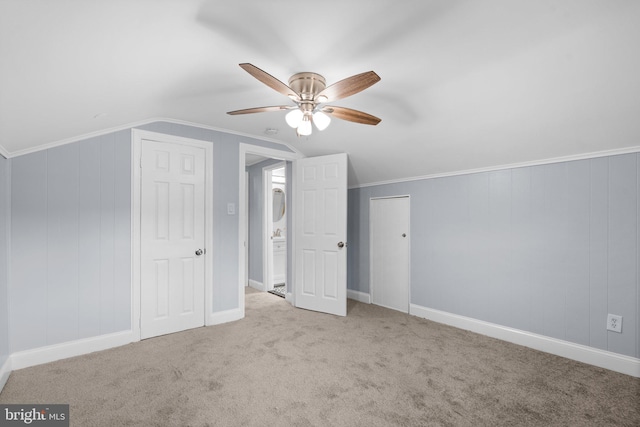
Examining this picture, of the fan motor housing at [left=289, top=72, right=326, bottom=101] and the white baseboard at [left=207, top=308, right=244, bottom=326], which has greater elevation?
the fan motor housing at [left=289, top=72, right=326, bottom=101]

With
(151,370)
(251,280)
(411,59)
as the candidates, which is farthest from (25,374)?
(411,59)

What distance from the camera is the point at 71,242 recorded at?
2701 mm

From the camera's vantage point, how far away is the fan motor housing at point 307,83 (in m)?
2.05

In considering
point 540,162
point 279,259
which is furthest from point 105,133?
point 540,162

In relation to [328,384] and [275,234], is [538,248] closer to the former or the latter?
[328,384]

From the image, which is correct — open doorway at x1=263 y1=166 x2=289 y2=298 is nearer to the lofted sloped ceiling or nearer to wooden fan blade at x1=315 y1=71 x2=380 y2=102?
the lofted sloped ceiling

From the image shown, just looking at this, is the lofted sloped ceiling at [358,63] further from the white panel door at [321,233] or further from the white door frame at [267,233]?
the white door frame at [267,233]

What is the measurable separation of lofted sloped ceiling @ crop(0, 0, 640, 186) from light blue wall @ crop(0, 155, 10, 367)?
0.62 feet

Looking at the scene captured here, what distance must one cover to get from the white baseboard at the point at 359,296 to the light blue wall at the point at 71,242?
298cm

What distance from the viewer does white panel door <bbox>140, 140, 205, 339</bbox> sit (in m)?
3.11

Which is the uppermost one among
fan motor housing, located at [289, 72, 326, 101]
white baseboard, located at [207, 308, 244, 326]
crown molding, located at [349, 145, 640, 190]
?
fan motor housing, located at [289, 72, 326, 101]

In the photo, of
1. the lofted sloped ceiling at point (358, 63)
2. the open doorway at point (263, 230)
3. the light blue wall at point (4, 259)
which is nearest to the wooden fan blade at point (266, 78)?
the lofted sloped ceiling at point (358, 63)

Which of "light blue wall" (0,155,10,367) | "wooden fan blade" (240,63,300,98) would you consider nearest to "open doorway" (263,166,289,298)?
"wooden fan blade" (240,63,300,98)

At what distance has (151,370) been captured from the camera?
2.46 meters
